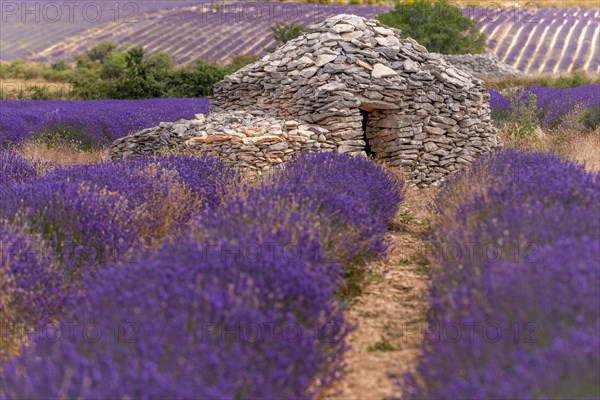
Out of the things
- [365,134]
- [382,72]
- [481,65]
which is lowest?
[481,65]

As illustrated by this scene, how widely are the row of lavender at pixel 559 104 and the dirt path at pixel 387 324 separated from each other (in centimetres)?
693

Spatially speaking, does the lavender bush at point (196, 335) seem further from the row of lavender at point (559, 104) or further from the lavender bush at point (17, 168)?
the row of lavender at point (559, 104)

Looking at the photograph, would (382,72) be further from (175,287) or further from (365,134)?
(175,287)

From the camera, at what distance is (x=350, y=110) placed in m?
7.82

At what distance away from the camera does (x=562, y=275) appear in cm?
257

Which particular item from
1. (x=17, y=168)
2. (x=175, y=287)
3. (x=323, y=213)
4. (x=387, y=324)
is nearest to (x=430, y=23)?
(x=17, y=168)

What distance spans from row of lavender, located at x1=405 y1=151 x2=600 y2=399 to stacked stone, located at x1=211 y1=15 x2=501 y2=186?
3.90 meters

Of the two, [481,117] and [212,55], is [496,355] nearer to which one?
[481,117]

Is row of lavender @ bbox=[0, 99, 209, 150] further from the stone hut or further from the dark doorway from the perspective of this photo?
the dark doorway

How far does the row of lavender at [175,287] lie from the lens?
2.19m

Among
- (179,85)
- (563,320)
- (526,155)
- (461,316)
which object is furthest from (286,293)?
(179,85)

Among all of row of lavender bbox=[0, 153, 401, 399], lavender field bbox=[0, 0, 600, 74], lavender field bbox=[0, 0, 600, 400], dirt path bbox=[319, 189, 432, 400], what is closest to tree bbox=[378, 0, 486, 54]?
lavender field bbox=[0, 0, 600, 74]

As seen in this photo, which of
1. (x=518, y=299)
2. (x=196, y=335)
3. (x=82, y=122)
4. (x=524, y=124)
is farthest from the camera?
(x=82, y=122)

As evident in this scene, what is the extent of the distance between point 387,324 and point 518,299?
1.22m
